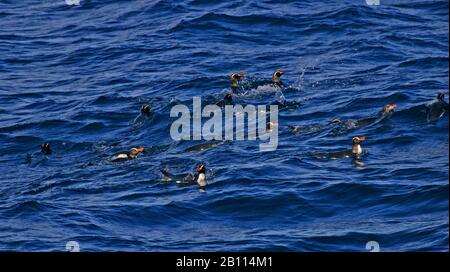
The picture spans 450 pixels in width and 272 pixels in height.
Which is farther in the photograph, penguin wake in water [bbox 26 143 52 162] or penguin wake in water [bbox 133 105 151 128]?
penguin wake in water [bbox 133 105 151 128]

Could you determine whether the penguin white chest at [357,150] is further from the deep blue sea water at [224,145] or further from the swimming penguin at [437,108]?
the swimming penguin at [437,108]

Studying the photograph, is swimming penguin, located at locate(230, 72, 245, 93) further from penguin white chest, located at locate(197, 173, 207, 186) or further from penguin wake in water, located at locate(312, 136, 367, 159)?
penguin white chest, located at locate(197, 173, 207, 186)

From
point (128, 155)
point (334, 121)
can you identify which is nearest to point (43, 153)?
point (128, 155)

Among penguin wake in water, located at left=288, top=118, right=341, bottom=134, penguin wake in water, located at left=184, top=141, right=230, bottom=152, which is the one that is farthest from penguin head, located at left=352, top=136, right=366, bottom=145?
penguin wake in water, located at left=184, top=141, right=230, bottom=152

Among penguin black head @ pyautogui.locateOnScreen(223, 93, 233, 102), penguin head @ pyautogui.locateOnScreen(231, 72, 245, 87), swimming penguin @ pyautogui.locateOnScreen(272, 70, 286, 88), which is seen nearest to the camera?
penguin black head @ pyautogui.locateOnScreen(223, 93, 233, 102)

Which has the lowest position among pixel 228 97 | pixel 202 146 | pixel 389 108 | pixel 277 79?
pixel 202 146

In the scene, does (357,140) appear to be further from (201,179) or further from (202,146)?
(202,146)
